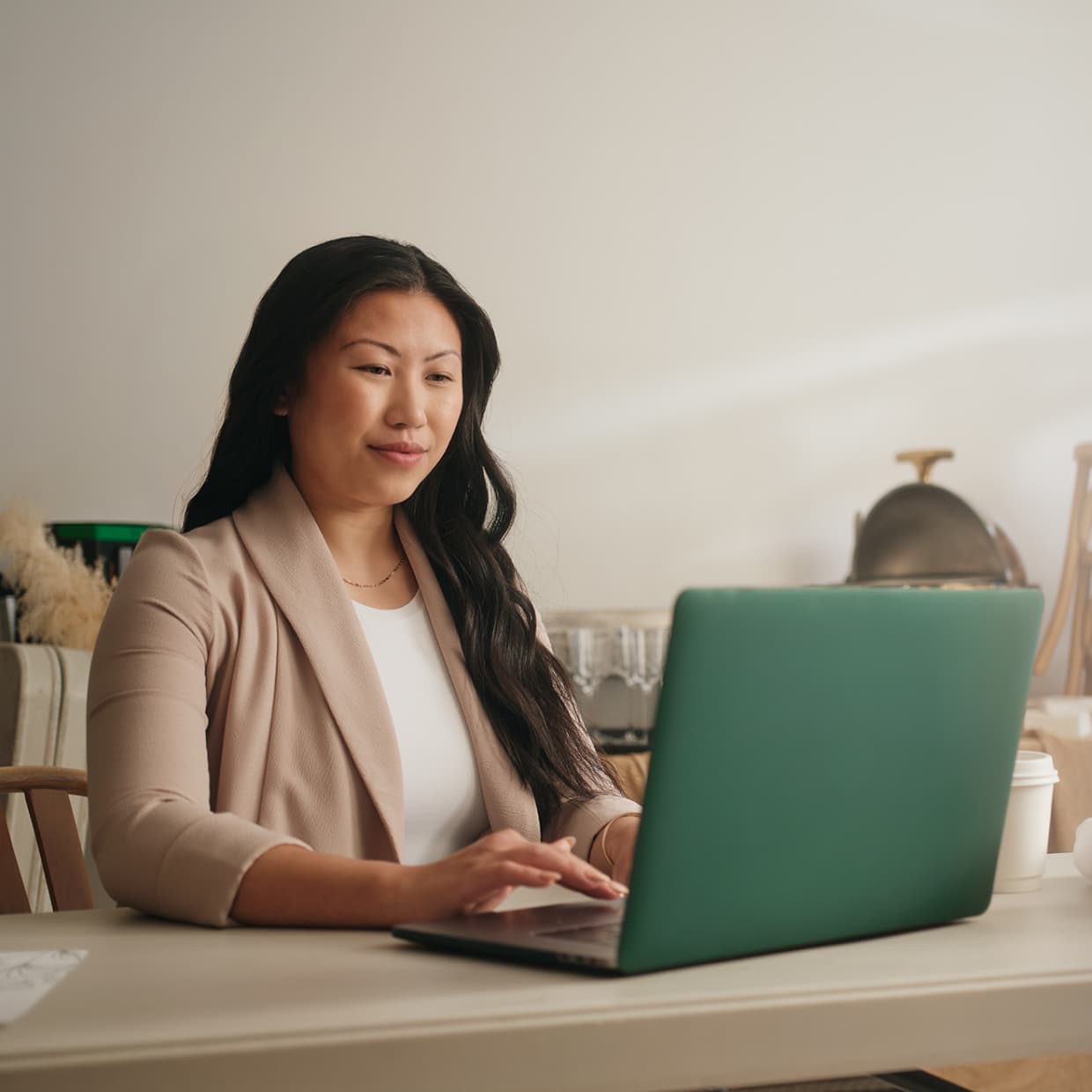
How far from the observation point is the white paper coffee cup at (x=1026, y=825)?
895mm

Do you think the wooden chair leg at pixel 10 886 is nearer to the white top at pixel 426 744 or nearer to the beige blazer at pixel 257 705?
the beige blazer at pixel 257 705

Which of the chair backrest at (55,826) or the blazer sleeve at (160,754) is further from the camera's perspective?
the chair backrest at (55,826)

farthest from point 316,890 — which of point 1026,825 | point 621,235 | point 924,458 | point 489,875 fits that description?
point 621,235

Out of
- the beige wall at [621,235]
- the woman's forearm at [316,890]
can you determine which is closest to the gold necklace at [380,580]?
the woman's forearm at [316,890]

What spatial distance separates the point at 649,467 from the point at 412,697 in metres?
2.32

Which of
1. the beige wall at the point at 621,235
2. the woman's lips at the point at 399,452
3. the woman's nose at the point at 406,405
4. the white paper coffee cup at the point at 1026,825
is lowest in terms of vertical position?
the white paper coffee cup at the point at 1026,825

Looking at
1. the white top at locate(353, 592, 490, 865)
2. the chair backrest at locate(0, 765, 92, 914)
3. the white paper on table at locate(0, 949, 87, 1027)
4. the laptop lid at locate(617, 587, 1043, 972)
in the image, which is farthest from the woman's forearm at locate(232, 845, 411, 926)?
the chair backrest at locate(0, 765, 92, 914)

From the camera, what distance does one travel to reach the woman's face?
4.18 ft

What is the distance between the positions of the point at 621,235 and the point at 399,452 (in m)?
2.40

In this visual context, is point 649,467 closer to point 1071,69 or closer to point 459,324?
point 1071,69

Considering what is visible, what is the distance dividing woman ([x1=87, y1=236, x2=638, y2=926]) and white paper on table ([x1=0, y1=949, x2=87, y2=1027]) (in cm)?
15

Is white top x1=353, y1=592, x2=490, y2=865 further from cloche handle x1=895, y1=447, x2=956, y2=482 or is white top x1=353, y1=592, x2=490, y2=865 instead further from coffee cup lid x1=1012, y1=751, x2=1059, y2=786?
cloche handle x1=895, y1=447, x2=956, y2=482

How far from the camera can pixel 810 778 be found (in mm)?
698

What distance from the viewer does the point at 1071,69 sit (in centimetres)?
380
